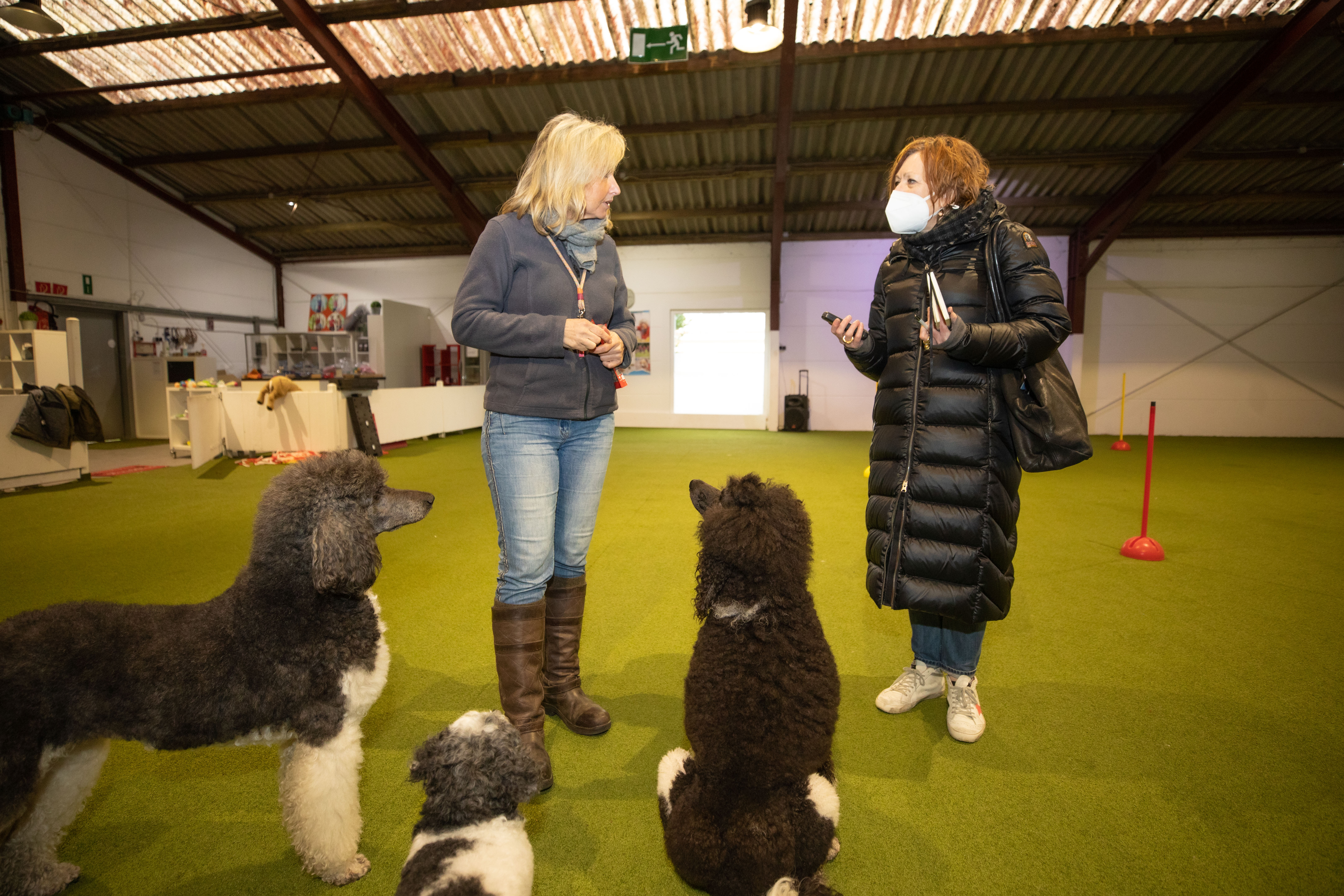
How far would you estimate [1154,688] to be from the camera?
245 cm

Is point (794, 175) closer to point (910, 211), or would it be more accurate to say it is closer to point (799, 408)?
point (799, 408)

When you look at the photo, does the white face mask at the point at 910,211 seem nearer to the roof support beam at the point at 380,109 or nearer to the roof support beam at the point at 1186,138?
the roof support beam at the point at 380,109

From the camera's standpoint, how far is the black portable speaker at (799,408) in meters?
13.1

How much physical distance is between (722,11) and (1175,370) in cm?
1129

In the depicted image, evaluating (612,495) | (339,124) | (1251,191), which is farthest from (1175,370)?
(339,124)

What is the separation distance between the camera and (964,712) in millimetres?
2137

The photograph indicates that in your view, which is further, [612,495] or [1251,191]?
[1251,191]

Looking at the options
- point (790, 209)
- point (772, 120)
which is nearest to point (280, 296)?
point (790, 209)

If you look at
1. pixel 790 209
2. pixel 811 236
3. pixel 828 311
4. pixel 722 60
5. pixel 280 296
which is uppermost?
pixel 722 60

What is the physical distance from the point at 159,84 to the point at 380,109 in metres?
3.71

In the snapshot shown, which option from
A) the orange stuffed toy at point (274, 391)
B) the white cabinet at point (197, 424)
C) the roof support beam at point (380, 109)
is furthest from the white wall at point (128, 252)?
the roof support beam at point (380, 109)

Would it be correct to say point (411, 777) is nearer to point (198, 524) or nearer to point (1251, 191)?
point (198, 524)

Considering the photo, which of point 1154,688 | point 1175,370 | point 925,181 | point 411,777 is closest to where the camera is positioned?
point 411,777

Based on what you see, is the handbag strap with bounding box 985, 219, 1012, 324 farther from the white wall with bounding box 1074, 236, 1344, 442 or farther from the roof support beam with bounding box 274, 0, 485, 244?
the white wall with bounding box 1074, 236, 1344, 442
